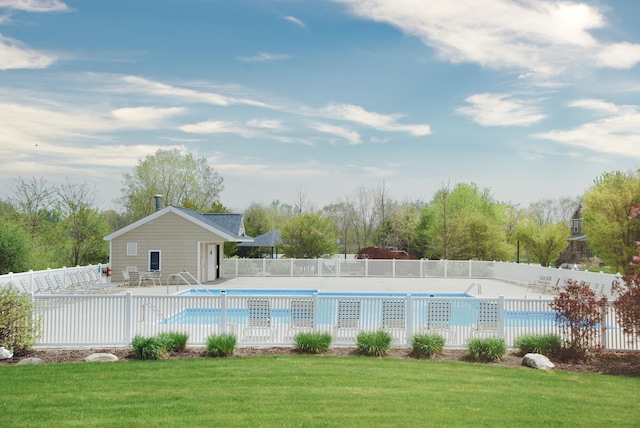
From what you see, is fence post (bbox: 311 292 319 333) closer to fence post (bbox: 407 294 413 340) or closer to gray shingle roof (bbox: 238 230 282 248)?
fence post (bbox: 407 294 413 340)

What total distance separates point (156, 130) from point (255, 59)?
15.9m

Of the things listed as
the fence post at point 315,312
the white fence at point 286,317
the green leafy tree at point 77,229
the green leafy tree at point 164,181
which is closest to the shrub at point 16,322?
the white fence at point 286,317

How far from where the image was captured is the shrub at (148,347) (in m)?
10.2

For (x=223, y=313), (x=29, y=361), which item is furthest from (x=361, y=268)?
(x=29, y=361)

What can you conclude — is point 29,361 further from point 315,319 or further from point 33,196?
point 33,196

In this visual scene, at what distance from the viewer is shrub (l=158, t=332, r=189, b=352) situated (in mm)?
10534

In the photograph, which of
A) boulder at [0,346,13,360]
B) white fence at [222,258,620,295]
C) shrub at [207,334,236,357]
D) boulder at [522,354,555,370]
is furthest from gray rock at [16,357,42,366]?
white fence at [222,258,620,295]

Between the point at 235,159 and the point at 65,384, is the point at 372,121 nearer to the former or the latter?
the point at 235,159

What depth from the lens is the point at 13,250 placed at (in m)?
22.7

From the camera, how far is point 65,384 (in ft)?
27.8

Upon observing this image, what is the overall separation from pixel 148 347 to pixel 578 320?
7600mm

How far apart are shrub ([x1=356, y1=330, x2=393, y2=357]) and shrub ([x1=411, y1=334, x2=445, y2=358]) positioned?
476 mm

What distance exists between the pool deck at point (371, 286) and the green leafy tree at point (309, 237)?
4792mm

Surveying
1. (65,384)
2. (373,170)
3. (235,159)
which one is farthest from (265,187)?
(65,384)
